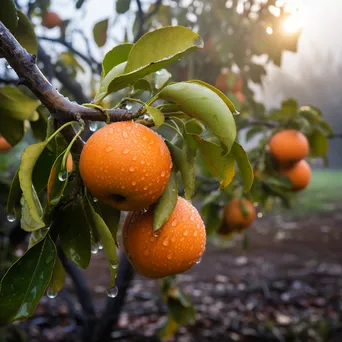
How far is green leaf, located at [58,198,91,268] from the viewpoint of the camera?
0.67m

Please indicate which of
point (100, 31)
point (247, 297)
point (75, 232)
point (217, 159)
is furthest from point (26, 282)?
point (247, 297)

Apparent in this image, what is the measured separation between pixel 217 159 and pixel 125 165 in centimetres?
16

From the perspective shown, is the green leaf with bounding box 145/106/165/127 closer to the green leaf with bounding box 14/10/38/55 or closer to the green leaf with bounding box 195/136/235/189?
the green leaf with bounding box 195/136/235/189

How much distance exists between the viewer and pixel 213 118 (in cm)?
58

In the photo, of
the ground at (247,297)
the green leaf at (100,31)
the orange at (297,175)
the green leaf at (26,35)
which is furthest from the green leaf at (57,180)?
the ground at (247,297)

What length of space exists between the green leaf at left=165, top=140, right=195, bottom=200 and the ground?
6.05 ft

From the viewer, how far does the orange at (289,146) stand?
1648 millimetres

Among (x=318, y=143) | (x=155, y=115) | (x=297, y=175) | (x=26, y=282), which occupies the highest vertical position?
(x=155, y=115)

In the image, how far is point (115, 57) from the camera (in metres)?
0.75

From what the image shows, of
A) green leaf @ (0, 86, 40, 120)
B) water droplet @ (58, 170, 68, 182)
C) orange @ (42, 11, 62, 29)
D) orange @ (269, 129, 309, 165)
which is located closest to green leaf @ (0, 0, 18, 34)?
green leaf @ (0, 86, 40, 120)

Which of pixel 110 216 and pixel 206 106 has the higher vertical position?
pixel 206 106

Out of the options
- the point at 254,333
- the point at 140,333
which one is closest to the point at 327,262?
the point at 254,333

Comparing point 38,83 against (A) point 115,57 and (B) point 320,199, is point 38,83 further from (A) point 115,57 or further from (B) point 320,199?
(B) point 320,199

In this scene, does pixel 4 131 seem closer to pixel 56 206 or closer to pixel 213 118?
pixel 56 206
